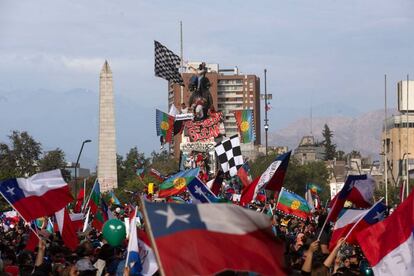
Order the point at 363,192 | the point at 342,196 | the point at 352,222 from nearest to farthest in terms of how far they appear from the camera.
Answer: the point at 352,222 < the point at 342,196 < the point at 363,192

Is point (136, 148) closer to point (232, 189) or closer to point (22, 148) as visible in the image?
point (22, 148)

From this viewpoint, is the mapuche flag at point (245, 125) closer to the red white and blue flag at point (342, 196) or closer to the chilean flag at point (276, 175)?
the chilean flag at point (276, 175)

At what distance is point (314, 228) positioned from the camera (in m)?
23.9

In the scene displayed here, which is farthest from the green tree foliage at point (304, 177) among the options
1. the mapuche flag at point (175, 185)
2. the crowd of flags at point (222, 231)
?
the crowd of flags at point (222, 231)

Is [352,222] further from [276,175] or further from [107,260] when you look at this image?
[276,175]

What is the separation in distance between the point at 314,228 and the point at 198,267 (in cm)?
1435

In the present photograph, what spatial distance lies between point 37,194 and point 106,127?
6742 cm

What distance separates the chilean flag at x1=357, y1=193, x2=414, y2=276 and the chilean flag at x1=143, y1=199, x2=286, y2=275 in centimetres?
244

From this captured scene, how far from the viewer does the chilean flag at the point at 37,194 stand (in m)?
18.2

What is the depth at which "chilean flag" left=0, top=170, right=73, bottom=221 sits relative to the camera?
59.8 ft

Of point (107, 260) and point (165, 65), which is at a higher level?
point (165, 65)

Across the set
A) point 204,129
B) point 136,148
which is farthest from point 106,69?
point 136,148

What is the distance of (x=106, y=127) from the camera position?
85938mm

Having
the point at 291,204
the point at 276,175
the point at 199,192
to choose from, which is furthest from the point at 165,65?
the point at 276,175
